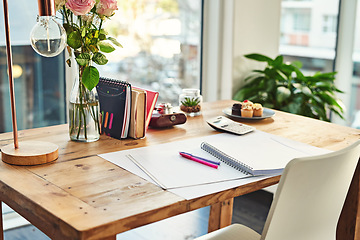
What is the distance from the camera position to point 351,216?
1.74 m

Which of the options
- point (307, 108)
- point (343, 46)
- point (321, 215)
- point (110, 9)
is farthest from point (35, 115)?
point (343, 46)

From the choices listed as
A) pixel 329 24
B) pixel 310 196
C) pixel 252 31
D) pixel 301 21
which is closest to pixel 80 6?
pixel 310 196

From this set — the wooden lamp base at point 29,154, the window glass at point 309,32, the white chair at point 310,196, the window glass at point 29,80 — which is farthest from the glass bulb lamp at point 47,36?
the window glass at point 309,32

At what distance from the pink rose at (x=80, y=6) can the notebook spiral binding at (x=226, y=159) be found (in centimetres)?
56

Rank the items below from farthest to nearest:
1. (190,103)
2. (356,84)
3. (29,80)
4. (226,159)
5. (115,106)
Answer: (356,84), (29,80), (190,103), (115,106), (226,159)

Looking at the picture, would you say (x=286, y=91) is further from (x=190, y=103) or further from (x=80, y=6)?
(x=80, y=6)

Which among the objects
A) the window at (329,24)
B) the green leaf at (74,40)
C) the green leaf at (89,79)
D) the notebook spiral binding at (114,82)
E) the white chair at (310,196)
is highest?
the window at (329,24)

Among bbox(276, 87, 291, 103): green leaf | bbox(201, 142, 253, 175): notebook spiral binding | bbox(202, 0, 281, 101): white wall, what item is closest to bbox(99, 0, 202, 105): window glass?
bbox(202, 0, 281, 101): white wall

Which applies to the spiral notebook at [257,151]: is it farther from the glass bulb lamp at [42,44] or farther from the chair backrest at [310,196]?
the glass bulb lamp at [42,44]

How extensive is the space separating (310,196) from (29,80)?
67.0 inches

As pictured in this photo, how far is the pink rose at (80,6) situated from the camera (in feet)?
4.61

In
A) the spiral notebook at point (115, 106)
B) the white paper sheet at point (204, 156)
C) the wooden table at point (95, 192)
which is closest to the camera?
the wooden table at point (95, 192)

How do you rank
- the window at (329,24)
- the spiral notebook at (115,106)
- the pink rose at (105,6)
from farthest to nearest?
1. the window at (329,24)
2. the spiral notebook at (115,106)
3. the pink rose at (105,6)

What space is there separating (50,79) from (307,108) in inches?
57.1
